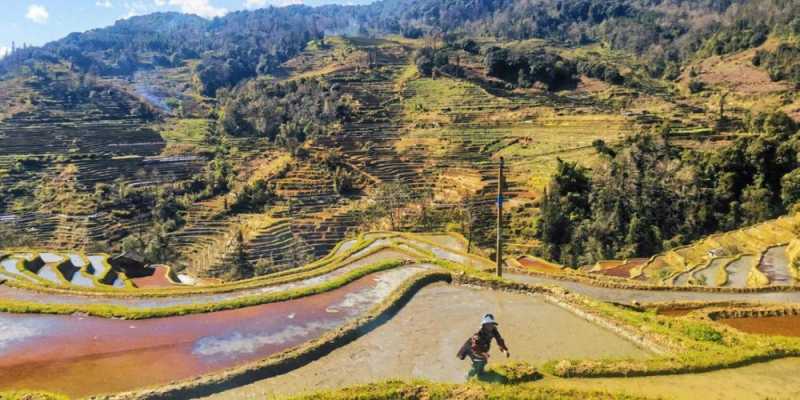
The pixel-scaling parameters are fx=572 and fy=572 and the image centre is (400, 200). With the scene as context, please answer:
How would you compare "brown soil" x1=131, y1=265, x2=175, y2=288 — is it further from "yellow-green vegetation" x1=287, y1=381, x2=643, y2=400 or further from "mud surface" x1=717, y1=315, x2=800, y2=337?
"mud surface" x1=717, y1=315, x2=800, y2=337

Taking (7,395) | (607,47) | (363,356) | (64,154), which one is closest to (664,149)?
(363,356)

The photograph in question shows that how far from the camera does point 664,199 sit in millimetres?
39969

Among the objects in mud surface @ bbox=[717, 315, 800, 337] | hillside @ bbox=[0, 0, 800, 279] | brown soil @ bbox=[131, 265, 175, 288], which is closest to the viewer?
mud surface @ bbox=[717, 315, 800, 337]

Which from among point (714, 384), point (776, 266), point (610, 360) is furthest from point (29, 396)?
point (776, 266)

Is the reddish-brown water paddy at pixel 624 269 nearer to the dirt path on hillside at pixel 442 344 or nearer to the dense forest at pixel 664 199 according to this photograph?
the dense forest at pixel 664 199

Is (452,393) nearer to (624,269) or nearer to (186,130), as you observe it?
(624,269)

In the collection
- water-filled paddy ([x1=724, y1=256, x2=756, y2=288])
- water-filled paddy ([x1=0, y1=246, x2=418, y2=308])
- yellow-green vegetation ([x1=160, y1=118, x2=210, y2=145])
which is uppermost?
yellow-green vegetation ([x1=160, y1=118, x2=210, y2=145])

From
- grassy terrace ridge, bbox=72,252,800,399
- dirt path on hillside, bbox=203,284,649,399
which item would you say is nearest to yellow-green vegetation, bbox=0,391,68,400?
grassy terrace ridge, bbox=72,252,800,399

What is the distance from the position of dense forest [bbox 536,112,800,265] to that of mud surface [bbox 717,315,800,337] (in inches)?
771

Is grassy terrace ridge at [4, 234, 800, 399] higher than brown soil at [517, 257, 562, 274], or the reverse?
grassy terrace ridge at [4, 234, 800, 399]

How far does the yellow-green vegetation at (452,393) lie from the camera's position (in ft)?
33.6

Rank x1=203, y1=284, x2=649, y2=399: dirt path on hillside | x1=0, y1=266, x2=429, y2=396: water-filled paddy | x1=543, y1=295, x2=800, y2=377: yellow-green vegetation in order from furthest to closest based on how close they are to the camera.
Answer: x1=0, y1=266, x2=429, y2=396: water-filled paddy → x1=203, y1=284, x2=649, y2=399: dirt path on hillside → x1=543, y1=295, x2=800, y2=377: yellow-green vegetation

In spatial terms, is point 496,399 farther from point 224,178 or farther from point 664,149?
point 224,178

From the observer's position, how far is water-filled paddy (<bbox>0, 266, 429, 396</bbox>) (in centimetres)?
1205
